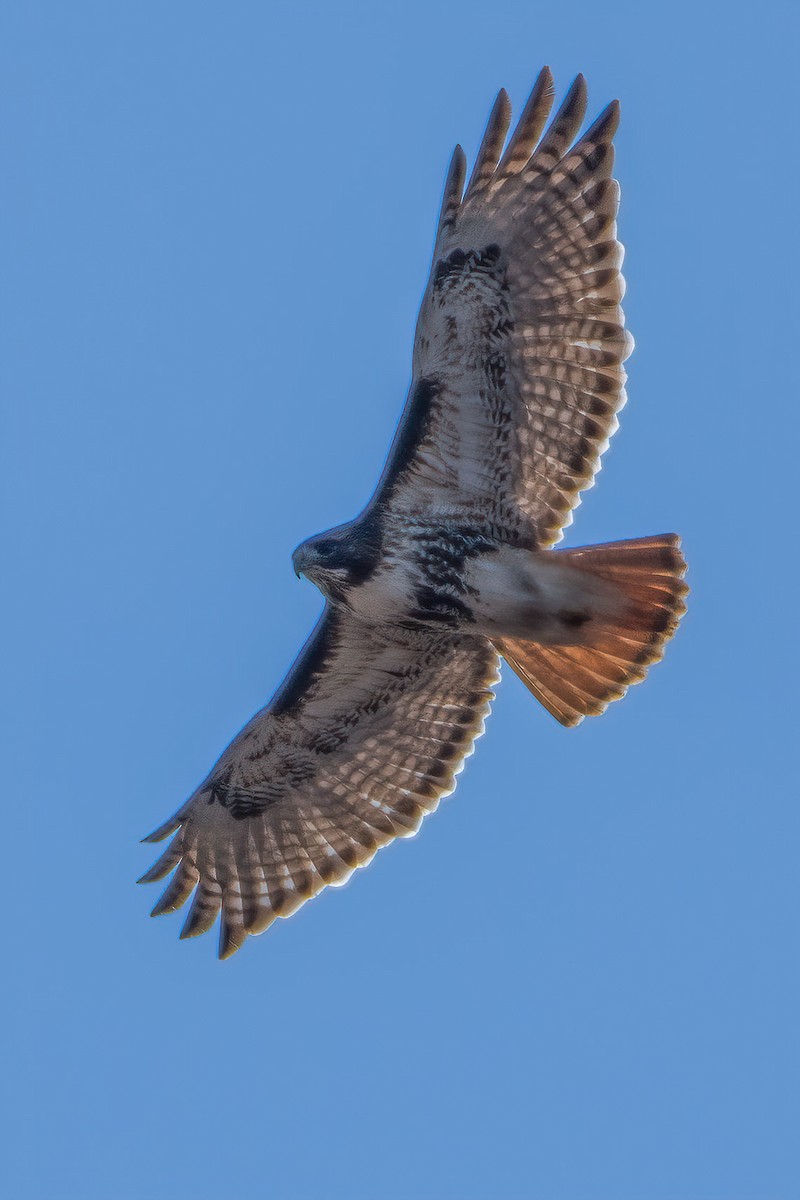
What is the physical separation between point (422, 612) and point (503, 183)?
233 centimetres

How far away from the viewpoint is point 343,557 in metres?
9.20

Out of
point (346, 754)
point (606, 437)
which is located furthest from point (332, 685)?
point (606, 437)

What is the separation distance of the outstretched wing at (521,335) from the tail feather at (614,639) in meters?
0.63

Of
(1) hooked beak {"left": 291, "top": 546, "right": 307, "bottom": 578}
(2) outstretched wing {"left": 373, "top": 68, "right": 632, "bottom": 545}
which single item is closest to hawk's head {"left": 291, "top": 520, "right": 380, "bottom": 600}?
(1) hooked beak {"left": 291, "top": 546, "right": 307, "bottom": 578}

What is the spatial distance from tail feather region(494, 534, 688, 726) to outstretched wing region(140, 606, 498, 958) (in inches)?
28.2

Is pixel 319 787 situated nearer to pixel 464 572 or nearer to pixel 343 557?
pixel 343 557

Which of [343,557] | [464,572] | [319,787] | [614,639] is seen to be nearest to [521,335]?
[464,572]

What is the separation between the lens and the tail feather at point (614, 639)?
8672 mm

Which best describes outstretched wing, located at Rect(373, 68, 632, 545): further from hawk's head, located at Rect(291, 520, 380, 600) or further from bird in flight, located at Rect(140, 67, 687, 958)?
hawk's head, located at Rect(291, 520, 380, 600)

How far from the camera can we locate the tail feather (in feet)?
28.5

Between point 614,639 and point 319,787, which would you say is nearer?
point 614,639

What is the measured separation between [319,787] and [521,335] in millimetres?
3034

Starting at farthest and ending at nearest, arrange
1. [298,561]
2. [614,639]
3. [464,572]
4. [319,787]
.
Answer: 1. [319,787]
2. [298,561]
3. [464,572]
4. [614,639]

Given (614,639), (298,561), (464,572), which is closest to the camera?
(614,639)
